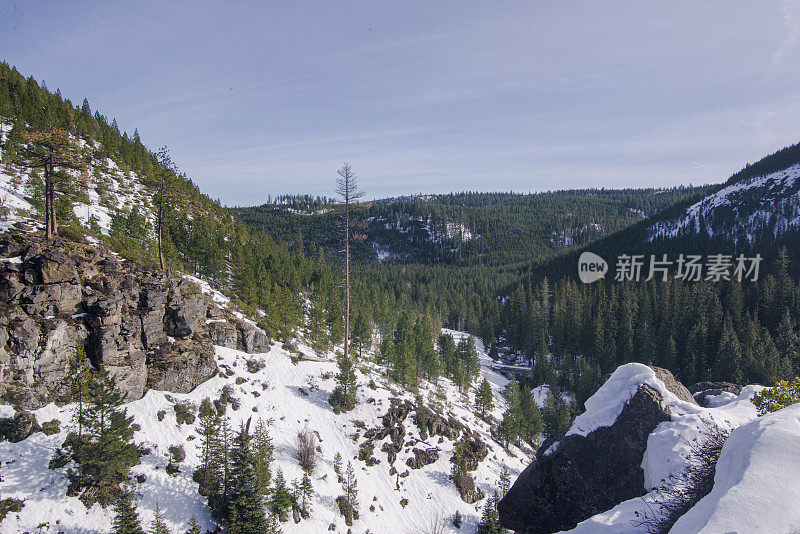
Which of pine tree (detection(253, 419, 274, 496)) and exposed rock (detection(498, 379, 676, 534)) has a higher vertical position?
exposed rock (detection(498, 379, 676, 534))

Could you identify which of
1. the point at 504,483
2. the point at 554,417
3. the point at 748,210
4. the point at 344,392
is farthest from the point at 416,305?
the point at 748,210

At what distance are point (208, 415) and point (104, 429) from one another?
6.87 m

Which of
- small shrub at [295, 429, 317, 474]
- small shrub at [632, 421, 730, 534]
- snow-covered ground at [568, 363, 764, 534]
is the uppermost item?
small shrub at [632, 421, 730, 534]

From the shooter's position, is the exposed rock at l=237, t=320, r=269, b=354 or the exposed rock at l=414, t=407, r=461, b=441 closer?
the exposed rock at l=237, t=320, r=269, b=354

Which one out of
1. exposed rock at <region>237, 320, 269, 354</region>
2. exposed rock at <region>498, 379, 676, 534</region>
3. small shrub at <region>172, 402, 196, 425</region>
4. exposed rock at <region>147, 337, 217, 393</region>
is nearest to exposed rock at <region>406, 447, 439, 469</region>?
exposed rock at <region>498, 379, 676, 534</region>

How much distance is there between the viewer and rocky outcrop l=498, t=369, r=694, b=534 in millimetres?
15133

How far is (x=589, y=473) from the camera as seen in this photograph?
1600cm

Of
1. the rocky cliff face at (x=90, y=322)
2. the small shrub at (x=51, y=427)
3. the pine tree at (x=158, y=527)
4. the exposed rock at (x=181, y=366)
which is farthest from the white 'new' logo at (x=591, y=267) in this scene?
the small shrub at (x=51, y=427)

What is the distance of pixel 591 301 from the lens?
331 feet

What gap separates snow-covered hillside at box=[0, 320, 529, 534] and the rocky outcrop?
13947mm

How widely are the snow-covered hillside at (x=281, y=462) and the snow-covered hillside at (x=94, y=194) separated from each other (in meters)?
Answer: 17.6

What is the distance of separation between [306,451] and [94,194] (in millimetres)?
54922

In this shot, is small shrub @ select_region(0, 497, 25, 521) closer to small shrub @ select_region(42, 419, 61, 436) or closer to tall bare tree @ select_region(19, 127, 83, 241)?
small shrub @ select_region(42, 419, 61, 436)

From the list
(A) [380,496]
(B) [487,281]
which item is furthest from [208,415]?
(B) [487,281]
